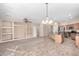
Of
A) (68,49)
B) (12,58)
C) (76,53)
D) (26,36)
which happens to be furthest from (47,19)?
(12,58)

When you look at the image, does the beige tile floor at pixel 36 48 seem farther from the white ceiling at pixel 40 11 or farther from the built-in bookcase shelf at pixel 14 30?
the white ceiling at pixel 40 11

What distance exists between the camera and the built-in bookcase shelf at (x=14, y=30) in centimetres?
239

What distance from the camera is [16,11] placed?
7.91 ft

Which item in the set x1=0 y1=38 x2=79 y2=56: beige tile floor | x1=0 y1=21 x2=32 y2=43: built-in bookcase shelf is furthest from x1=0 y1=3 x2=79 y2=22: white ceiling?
x1=0 y1=38 x2=79 y2=56: beige tile floor

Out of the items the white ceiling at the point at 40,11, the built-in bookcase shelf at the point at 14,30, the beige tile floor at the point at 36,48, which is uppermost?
the white ceiling at the point at 40,11

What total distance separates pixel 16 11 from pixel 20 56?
91 centimetres

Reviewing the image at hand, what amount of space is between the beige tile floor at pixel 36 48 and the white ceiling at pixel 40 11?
1.53 feet

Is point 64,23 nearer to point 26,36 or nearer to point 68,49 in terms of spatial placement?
point 68,49

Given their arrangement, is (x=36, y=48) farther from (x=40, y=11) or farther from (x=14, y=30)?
(x=40, y=11)

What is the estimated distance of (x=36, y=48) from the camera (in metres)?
2.44

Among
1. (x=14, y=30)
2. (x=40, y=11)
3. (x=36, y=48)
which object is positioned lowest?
(x=36, y=48)

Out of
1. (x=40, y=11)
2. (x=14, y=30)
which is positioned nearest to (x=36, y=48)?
(x=14, y=30)

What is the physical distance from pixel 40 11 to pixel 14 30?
2.14ft

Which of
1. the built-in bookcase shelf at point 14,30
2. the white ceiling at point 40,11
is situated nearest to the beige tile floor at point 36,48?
the built-in bookcase shelf at point 14,30
